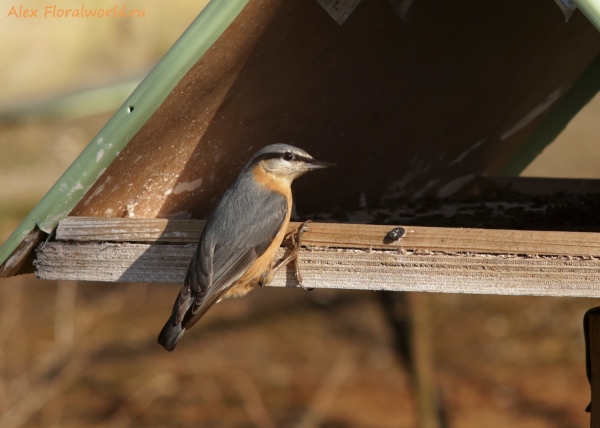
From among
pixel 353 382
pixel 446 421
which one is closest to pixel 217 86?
pixel 446 421

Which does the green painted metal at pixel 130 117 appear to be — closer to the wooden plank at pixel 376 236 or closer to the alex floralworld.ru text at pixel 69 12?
the wooden plank at pixel 376 236

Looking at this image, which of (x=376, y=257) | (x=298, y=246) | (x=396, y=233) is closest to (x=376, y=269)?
(x=376, y=257)

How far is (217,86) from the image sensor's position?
257 centimetres

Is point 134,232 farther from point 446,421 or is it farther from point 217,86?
point 446,421

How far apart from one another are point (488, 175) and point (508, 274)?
192cm

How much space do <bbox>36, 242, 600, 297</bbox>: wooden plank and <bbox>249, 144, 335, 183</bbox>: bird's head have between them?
0.54 metres

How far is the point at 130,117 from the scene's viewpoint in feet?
7.68

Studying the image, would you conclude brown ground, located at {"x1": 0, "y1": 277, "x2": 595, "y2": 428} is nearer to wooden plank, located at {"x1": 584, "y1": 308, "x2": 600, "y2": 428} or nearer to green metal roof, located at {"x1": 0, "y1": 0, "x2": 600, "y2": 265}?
green metal roof, located at {"x1": 0, "y1": 0, "x2": 600, "y2": 265}

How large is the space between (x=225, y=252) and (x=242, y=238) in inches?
4.6

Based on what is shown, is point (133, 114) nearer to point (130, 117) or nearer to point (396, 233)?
point (130, 117)

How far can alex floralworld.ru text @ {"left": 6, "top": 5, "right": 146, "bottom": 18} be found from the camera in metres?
5.61

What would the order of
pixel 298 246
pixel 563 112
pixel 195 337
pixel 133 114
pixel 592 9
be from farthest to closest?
pixel 195 337
pixel 563 112
pixel 298 246
pixel 133 114
pixel 592 9

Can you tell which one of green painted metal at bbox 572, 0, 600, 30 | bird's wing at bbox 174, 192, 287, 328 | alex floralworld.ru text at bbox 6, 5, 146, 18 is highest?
green painted metal at bbox 572, 0, 600, 30

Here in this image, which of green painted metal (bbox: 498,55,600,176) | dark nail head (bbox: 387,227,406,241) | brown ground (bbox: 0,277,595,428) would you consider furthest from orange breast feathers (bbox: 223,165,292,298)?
brown ground (bbox: 0,277,595,428)
